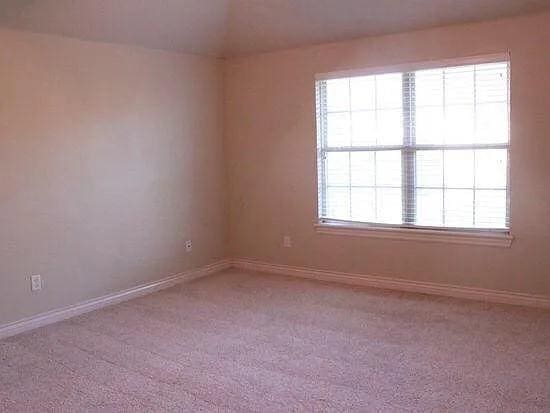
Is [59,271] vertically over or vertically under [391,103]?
under

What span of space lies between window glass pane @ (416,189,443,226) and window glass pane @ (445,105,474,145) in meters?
0.44

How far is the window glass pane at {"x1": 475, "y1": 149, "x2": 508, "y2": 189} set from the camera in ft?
14.7

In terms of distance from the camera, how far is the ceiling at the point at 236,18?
13.5 feet

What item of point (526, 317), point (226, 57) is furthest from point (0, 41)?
point (526, 317)

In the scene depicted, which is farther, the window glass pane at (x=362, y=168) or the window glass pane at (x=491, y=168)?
the window glass pane at (x=362, y=168)

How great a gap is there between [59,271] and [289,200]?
2206 millimetres

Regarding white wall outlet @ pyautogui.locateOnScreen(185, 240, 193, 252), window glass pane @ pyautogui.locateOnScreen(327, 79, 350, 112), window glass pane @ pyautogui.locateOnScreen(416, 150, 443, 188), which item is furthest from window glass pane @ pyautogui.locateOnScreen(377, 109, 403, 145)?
white wall outlet @ pyautogui.locateOnScreen(185, 240, 193, 252)

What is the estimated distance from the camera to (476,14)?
4.34m

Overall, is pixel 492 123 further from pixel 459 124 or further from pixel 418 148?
pixel 418 148

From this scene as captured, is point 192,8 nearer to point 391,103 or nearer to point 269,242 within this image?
point 391,103

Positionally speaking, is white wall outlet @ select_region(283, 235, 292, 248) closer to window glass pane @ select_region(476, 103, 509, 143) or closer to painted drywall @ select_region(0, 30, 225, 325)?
painted drywall @ select_region(0, 30, 225, 325)

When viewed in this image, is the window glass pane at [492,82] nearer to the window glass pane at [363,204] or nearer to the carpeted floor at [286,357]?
the window glass pane at [363,204]

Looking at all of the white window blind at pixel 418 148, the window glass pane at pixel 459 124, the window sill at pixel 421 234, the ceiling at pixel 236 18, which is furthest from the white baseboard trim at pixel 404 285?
the ceiling at pixel 236 18

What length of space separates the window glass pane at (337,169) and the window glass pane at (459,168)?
91 cm
